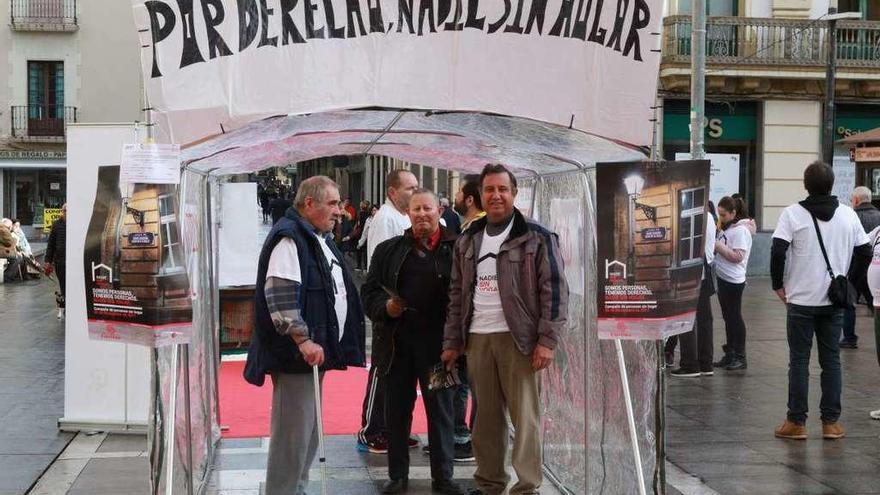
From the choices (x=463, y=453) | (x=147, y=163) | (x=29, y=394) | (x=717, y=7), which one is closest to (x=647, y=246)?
(x=147, y=163)

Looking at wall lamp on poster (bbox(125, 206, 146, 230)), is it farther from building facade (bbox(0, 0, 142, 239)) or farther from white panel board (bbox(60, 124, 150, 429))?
building facade (bbox(0, 0, 142, 239))

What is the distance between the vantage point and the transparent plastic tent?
5719mm

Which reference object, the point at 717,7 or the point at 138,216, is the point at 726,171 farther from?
the point at 138,216

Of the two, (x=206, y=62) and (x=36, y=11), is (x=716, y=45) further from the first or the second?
(x=36, y=11)

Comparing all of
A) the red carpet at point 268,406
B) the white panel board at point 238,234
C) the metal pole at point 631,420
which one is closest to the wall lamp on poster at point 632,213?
the metal pole at point 631,420

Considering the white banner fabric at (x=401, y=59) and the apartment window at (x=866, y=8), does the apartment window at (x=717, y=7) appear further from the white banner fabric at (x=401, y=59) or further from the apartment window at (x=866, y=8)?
the white banner fabric at (x=401, y=59)

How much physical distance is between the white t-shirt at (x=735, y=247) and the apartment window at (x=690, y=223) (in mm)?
5798

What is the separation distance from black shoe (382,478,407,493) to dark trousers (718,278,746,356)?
5.36 meters

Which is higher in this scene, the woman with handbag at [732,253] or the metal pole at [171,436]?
the woman with handbag at [732,253]

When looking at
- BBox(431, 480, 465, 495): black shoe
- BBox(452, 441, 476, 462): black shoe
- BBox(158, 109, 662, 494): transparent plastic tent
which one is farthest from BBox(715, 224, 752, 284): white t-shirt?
BBox(431, 480, 465, 495): black shoe

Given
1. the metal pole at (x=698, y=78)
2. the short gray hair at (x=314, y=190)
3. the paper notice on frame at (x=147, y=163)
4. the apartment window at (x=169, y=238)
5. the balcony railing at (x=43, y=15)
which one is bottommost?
the apartment window at (x=169, y=238)

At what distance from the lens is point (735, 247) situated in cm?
1101

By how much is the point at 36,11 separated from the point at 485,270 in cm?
3929

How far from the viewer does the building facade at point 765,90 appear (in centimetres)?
2517
